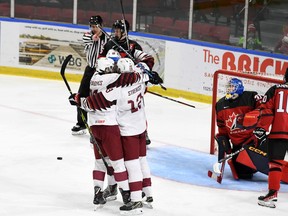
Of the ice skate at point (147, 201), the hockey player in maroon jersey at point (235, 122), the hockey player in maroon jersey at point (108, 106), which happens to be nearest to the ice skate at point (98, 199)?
the hockey player in maroon jersey at point (108, 106)

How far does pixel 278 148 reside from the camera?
5.92 meters

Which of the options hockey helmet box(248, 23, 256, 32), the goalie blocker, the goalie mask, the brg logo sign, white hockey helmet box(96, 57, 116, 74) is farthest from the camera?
the brg logo sign

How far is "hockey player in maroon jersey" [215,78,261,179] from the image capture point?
6.62 m

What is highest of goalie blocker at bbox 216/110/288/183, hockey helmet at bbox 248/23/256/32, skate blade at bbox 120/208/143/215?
hockey helmet at bbox 248/23/256/32

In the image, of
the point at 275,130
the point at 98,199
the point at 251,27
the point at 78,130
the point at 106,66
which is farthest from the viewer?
the point at 251,27

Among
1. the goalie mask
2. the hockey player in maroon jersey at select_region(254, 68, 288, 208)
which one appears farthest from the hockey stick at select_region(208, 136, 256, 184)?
the hockey player in maroon jersey at select_region(254, 68, 288, 208)

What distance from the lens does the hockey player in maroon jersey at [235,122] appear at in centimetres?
662

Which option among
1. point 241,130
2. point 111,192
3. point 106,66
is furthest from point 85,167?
point 106,66

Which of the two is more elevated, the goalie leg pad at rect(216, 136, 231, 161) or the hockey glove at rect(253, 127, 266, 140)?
the hockey glove at rect(253, 127, 266, 140)

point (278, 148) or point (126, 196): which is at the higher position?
point (278, 148)

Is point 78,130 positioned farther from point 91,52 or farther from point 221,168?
point 221,168

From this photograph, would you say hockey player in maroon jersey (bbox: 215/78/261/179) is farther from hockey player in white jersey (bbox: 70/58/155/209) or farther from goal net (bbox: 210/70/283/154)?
hockey player in white jersey (bbox: 70/58/155/209)

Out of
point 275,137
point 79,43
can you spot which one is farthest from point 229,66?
point 275,137

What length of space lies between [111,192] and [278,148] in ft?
3.99
